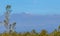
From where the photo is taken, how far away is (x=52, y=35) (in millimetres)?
78562

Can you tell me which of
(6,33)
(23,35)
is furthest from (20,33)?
(6,33)

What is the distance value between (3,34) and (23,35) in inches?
235

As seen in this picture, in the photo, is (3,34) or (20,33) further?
(20,33)

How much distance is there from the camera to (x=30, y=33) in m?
82.5

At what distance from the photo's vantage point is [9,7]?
76.1 m

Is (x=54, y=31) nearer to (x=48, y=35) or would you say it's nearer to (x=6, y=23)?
(x=48, y=35)

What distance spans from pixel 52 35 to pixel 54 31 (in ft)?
15.4

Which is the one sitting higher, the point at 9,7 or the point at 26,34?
the point at 9,7

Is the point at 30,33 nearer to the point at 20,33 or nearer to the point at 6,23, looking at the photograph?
the point at 20,33

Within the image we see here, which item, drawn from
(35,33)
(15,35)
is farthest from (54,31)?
(15,35)

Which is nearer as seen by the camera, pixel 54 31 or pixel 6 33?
pixel 6 33

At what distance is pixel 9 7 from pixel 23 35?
713cm

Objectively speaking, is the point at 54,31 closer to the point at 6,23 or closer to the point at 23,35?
the point at 23,35

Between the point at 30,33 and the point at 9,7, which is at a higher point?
the point at 9,7
